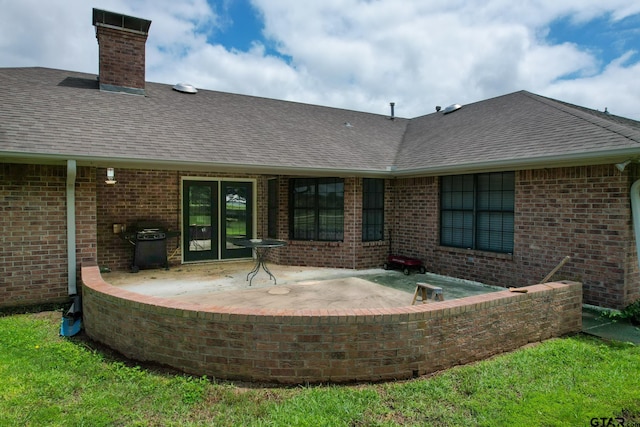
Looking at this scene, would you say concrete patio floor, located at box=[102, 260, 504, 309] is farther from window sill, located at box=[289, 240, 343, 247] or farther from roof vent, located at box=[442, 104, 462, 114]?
roof vent, located at box=[442, 104, 462, 114]

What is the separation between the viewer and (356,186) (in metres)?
9.28

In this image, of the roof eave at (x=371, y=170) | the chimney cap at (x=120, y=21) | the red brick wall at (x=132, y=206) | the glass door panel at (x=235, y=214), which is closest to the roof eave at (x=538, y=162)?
the roof eave at (x=371, y=170)

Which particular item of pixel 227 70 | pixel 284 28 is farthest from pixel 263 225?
pixel 227 70

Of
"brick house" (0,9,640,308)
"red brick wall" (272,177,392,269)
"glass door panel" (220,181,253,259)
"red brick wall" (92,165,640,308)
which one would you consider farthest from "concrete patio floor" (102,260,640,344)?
"glass door panel" (220,181,253,259)

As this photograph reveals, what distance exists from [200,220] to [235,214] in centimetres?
93

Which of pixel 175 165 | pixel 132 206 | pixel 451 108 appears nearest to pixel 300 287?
pixel 175 165

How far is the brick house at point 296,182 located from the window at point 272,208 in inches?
2.8

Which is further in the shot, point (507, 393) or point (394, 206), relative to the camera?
point (394, 206)

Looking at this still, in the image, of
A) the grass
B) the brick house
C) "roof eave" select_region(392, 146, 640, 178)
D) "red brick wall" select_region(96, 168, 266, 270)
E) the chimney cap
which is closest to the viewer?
the grass

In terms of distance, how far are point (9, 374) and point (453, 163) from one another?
7709mm

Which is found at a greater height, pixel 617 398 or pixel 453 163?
A: pixel 453 163

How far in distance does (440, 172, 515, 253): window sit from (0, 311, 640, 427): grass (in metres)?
3.63

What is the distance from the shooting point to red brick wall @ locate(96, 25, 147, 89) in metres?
9.27

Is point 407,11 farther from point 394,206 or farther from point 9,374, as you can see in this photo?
point 9,374
